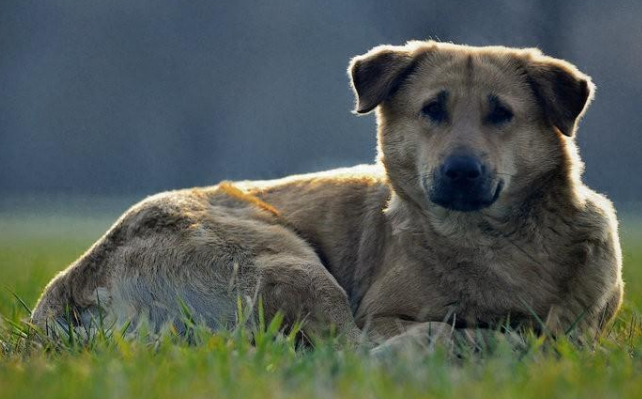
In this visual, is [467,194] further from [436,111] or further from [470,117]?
[436,111]

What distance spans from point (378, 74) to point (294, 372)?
7.41 feet

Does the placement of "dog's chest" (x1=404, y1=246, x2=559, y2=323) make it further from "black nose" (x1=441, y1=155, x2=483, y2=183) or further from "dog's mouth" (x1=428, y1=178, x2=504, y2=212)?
"black nose" (x1=441, y1=155, x2=483, y2=183)

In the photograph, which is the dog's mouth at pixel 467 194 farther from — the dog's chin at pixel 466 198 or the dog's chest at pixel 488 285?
the dog's chest at pixel 488 285

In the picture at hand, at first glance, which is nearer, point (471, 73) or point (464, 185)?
point (464, 185)

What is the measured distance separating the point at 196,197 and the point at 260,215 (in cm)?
39

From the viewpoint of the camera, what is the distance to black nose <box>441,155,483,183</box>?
4.28 metres

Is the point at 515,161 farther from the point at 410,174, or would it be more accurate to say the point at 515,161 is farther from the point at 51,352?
the point at 51,352

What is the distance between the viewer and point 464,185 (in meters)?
4.34

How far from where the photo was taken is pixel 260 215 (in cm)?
538

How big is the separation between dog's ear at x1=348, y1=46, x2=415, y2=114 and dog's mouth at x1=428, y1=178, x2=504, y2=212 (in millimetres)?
717

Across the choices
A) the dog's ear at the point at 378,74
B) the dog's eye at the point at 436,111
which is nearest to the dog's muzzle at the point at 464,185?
the dog's eye at the point at 436,111

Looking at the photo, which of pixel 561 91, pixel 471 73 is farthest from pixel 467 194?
pixel 561 91

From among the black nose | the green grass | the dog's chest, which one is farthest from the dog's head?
the green grass

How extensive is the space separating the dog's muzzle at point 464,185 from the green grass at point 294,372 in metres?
0.73
